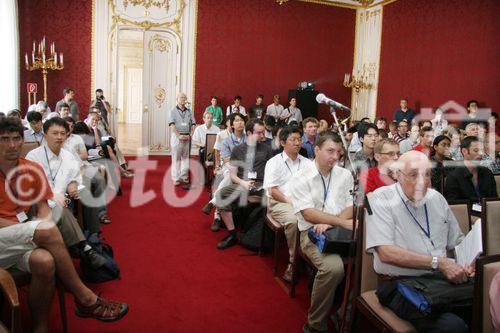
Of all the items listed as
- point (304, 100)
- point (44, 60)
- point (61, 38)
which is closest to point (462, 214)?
point (304, 100)

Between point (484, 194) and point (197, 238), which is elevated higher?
point (484, 194)

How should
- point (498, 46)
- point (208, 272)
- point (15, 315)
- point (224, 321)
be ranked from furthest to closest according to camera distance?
point (498, 46) → point (208, 272) → point (224, 321) → point (15, 315)

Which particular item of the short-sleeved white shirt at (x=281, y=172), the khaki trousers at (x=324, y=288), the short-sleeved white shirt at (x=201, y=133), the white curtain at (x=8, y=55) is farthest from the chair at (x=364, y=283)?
the white curtain at (x=8, y=55)

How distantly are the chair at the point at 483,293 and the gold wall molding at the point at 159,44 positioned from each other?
9346 mm

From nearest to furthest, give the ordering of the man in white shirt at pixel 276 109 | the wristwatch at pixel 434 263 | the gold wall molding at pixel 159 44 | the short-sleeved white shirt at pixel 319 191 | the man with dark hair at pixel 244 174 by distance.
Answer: the wristwatch at pixel 434 263 < the short-sleeved white shirt at pixel 319 191 < the man with dark hair at pixel 244 174 < the gold wall molding at pixel 159 44 < the man in white shirt at pixel 276 109

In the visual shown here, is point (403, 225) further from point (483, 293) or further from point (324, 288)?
point (324, 288)

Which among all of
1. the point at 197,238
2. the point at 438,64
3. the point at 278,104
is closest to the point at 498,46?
the point at 438,64

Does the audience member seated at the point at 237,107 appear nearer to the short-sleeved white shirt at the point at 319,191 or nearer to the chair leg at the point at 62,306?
the short-sleeved white shirt at the point at 319,191

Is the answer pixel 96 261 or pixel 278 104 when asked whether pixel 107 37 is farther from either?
pixel 96 261

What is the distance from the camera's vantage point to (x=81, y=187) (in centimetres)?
364

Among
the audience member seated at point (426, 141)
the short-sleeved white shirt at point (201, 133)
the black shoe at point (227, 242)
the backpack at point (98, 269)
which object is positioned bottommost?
the black shoe at point (227, 242)

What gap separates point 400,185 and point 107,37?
29.0 ft

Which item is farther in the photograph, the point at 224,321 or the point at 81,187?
the point at 81,187

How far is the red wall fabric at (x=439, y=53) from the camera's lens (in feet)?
26.3
